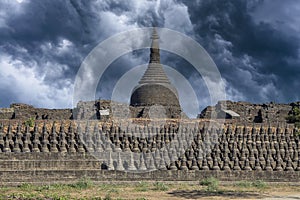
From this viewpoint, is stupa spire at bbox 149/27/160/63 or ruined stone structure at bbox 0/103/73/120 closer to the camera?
ruined stone structure at bbox 0/103/73/120

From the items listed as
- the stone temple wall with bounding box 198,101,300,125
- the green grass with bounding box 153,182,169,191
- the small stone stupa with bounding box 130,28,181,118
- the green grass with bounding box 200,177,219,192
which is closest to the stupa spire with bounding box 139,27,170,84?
the small stone stupa with bounding box 130,28,181,118

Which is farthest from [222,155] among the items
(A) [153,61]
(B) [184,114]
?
(A) [153,61]

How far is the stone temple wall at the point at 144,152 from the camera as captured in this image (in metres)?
21.6

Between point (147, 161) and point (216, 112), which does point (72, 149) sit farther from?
point (216, 112)

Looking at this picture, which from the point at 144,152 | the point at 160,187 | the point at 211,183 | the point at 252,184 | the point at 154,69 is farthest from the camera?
the point at 154,69

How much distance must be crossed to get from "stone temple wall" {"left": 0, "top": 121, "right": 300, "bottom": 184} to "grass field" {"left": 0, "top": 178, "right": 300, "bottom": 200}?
0.77 metres

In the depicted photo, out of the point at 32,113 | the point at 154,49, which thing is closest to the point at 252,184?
the point at 32,113

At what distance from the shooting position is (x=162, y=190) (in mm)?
19719

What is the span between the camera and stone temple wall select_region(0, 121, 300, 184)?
70.8 ft

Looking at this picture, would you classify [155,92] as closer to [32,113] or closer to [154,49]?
[154,49]

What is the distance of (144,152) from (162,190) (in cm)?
361

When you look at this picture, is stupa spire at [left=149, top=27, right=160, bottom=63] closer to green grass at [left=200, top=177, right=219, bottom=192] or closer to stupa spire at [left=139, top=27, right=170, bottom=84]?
stupa spire at [left=139, top=27, right=170, bottom=84]

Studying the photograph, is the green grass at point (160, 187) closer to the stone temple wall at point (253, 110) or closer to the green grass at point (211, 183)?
the green grass at point (211, 183)

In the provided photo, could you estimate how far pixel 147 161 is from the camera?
74.2ft
